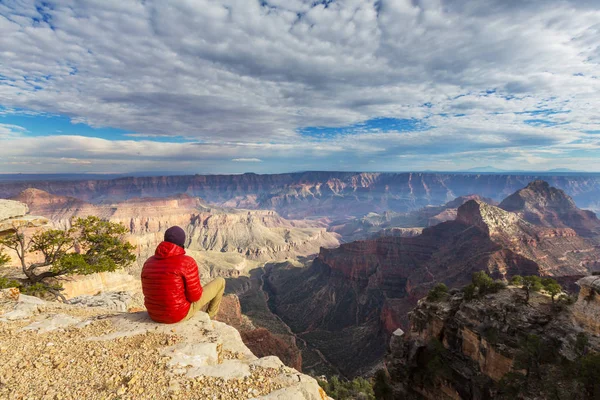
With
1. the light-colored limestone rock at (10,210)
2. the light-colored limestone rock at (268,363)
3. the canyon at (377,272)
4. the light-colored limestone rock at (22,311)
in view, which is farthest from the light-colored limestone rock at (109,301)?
the light-colored limestone rock at (268,363)

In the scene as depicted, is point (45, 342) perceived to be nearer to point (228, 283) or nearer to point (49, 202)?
point (228, 283)

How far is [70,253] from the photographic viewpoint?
18.5 m

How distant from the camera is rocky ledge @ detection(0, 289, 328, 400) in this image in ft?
20.6

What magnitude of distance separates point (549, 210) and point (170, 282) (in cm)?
17269

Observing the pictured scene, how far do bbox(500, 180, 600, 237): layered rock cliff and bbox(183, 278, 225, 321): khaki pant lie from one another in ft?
497

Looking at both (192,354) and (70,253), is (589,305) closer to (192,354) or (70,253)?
(192,354)

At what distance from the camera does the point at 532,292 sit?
75.9ft

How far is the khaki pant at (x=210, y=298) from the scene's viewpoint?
30.8 feet

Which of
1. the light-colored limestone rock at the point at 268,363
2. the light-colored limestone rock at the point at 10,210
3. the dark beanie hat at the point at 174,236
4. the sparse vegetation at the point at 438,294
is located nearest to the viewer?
the light-colored limestone rock at the point at 268,363

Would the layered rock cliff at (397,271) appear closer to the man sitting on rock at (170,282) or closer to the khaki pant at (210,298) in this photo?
the khaki pant at (210,298)

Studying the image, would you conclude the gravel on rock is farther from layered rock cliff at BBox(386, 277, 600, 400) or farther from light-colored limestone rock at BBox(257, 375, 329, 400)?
layered rock cliff at BBox(386, 277, 600, 400)

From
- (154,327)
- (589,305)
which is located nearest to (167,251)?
(154,327)

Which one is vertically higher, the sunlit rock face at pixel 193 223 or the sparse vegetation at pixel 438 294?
the sparse vegetation at pixel 438 294

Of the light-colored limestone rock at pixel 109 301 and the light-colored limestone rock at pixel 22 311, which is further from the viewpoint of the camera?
the light-colored limestone rock at pixel 109 301
